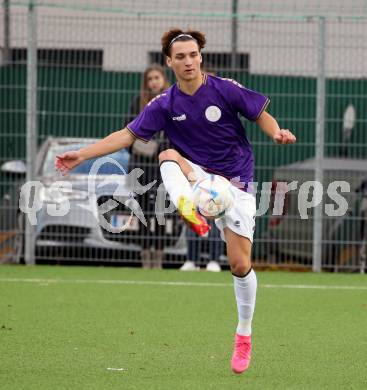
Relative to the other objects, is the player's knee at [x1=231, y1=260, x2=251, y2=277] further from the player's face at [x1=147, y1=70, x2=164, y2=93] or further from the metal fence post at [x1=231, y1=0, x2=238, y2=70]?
the metal fence post at [x1=231, y1=0, x2=238, y2=70]

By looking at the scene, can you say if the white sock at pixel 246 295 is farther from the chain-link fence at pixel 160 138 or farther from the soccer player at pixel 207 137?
the chain-link fence at pixel 160 138

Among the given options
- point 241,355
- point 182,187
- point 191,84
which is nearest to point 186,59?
point 191,84

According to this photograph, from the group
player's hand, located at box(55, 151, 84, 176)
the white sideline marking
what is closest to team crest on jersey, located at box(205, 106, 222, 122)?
player's hand, located at box(55, 151, 84, 176)

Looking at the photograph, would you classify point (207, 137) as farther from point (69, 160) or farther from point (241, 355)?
point (241, 355)

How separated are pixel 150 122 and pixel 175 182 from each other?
576 millimetres

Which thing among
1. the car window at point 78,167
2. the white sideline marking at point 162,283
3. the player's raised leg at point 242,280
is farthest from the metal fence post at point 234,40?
the player's raised leg at point 242,280

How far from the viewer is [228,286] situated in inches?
460

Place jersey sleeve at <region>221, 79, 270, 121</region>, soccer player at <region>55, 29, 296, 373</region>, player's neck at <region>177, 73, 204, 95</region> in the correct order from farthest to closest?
player's neck at <region>177, 73, 204, 95</region>, jersey sleeve at <region>221, 79, 270, 121</region>, soccer player at <region>55, 29, 296, 373</region>

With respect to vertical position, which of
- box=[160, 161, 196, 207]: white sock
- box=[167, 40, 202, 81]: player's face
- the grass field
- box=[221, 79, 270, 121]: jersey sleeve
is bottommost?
the grass field

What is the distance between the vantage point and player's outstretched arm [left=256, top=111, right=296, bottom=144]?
696 centimetres

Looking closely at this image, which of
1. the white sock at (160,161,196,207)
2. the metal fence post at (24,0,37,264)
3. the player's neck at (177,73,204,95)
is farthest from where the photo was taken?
the metal fence post at (24,0,37,264)

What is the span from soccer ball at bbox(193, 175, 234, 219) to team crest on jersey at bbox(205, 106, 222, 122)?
0.56 metres

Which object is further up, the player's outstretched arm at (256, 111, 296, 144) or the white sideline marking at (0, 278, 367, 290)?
the player's outstretched arm at (256, 111, 296, 144)

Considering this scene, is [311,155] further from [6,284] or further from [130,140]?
[130,140]
